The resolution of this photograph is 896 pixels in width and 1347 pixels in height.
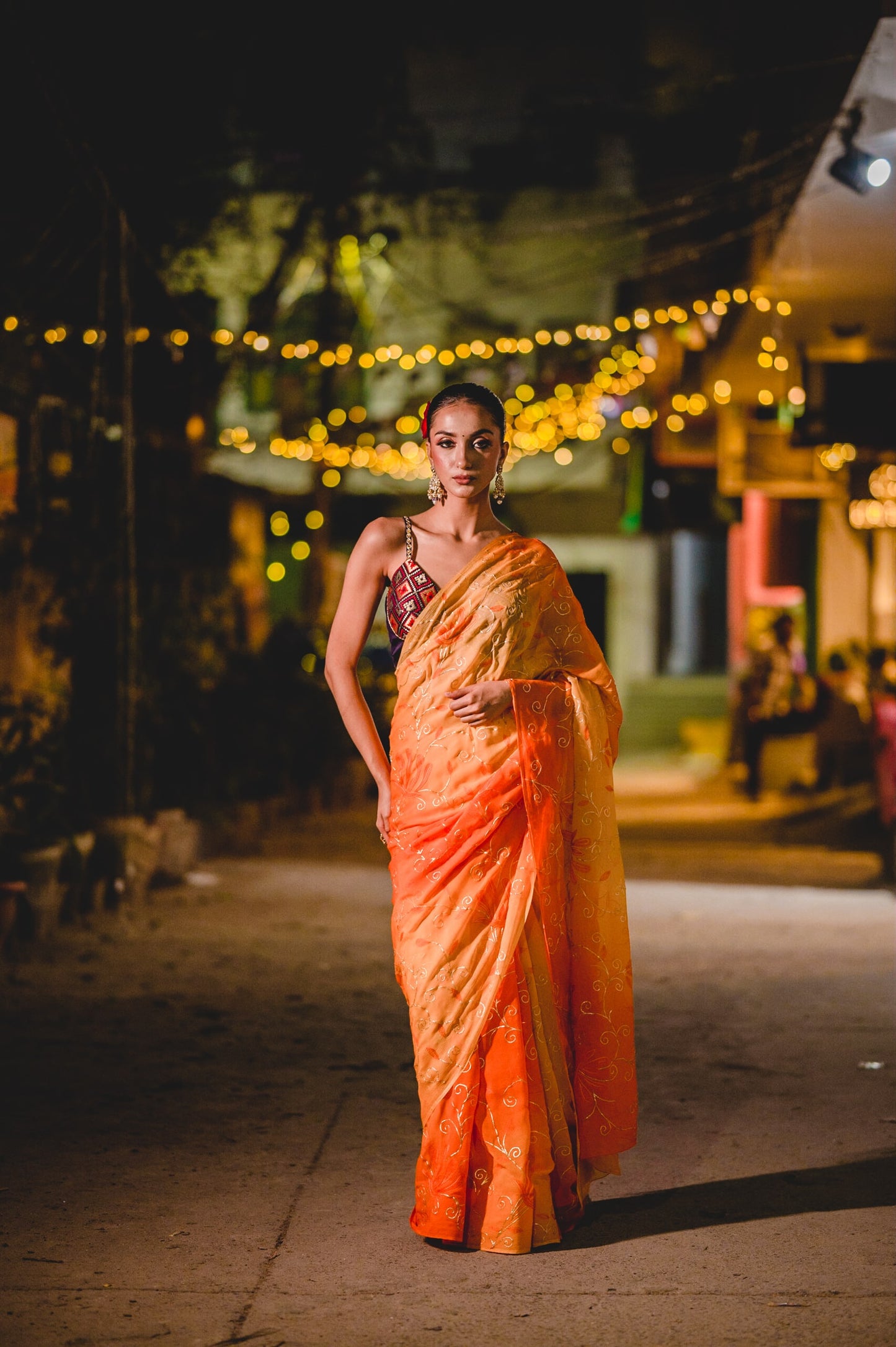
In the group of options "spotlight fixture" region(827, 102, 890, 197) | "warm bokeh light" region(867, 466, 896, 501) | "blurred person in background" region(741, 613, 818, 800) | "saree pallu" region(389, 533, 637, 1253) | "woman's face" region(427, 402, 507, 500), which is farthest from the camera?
"blurred person in background" region(741, 613, 818, 800)

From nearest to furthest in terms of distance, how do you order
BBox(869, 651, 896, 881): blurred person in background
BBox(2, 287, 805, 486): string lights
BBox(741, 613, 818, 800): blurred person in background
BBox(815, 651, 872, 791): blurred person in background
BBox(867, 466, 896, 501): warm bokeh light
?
1. BBox(869, 651, 896, 881): blurred person in background
2. BBox(2, 287, 805, 486): string lights
3. BBox(815, 651, 872, 791): blurred person in background
4. BBox(867, 466, 896, 501): warm bokeh light
5. BBox(741, 613, 818, 800): blurred person in background

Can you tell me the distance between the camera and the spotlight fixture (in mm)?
7840

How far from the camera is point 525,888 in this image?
3.26 m

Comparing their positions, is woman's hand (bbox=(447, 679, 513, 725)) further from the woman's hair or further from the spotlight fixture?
the spotlight fixture

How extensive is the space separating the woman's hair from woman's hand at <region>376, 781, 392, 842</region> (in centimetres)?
92

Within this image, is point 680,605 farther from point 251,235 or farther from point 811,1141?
point 811,1141

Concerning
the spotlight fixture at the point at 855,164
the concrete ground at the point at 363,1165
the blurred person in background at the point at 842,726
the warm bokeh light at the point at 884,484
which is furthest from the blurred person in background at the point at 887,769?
the warm bokeh light at the point at 884,484

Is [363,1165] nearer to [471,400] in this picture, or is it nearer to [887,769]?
[471,400]

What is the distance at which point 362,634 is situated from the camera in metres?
3.55

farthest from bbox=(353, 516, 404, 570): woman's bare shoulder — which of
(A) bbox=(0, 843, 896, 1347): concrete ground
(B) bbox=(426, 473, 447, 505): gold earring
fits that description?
(A) bbox=(0, 843, 896, 1347): concrete ground

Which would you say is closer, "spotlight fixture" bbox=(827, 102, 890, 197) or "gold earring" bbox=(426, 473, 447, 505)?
"gold earring" bbox=(426, 473, 447, 505)

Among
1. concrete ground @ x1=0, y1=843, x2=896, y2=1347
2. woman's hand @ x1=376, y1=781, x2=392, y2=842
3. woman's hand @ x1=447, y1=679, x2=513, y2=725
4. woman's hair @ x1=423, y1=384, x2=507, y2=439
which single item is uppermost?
woman's hair @ x1=423, y1=384, x2=507, y2=439

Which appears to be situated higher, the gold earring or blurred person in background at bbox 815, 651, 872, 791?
the gold earring

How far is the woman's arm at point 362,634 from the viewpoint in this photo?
3.50 meters
